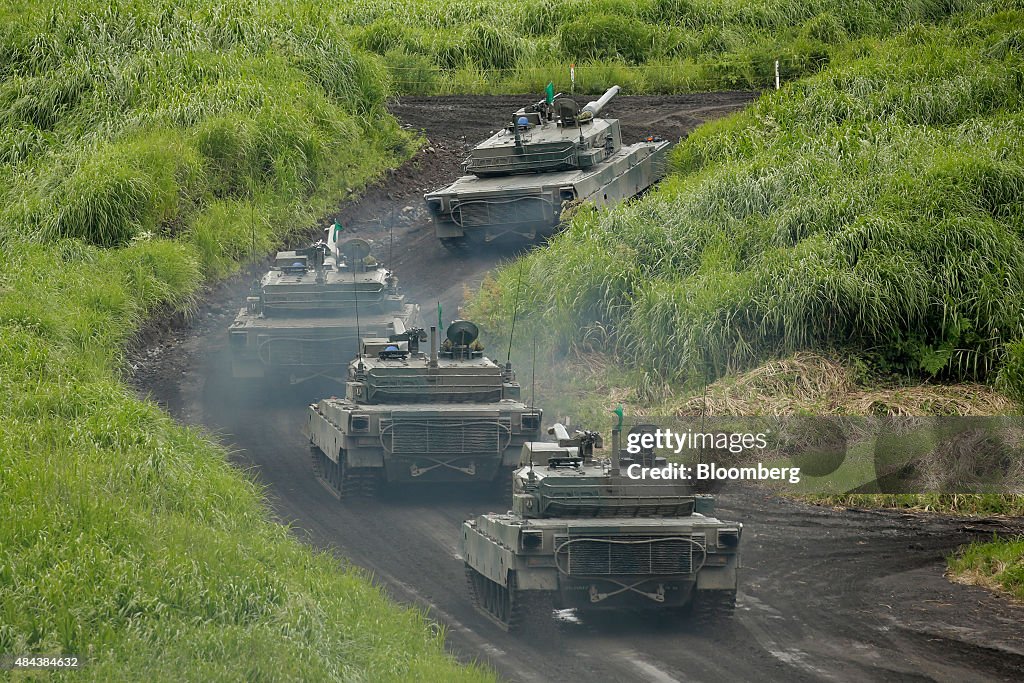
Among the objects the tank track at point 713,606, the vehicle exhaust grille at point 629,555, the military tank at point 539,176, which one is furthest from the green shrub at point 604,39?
the vehicle exhaust grille at point 629,555

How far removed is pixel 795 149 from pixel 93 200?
11824 millimetres

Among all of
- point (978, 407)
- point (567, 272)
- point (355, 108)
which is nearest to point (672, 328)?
point (567, 272)

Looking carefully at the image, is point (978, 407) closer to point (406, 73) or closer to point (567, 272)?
point (567, 272)

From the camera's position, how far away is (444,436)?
17.2 metres

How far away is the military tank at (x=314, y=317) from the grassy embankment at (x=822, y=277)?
2564 mm

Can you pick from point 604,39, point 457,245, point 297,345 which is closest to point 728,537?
point 297,345

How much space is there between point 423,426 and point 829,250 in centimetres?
701

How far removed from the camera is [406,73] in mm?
36406

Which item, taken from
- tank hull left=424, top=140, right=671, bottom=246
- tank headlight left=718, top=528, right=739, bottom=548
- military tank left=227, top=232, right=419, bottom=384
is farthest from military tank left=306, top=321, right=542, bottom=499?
tank hull left=424, top=140, right=671, bottom=246

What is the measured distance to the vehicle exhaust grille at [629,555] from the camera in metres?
13.1

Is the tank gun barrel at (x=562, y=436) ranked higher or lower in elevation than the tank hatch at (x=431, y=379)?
lower

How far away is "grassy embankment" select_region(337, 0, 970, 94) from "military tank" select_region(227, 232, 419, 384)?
14645mm

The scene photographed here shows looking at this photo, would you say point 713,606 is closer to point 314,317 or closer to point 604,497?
point 604,497

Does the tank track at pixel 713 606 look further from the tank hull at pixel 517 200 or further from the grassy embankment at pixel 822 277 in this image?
the tank hull at pixel 517 200
